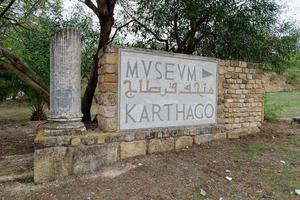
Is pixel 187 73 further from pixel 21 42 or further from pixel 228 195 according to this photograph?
pixel 21 42

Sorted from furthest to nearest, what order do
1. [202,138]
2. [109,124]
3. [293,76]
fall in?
[293,76] < [202,138] < [109,124]

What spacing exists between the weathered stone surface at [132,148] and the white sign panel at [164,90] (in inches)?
9.2

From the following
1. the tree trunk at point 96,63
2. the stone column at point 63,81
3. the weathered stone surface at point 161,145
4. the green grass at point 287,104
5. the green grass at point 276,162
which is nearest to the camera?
the green grass at point 276,162

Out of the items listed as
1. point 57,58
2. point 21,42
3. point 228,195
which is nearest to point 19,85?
point 21,42

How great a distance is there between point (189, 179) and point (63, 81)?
2136 mm

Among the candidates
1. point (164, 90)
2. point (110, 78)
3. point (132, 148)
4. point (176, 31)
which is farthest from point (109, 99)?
point (176, 31)

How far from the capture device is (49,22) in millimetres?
9148

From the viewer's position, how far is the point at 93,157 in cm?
458

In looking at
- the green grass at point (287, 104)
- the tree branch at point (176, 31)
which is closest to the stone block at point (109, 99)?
the tree branch at point (176, 31)

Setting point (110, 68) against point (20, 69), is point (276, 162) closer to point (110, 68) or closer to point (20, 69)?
point (110, 68)

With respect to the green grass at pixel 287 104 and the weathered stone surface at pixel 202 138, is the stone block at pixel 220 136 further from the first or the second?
the green grass at pixel 287 104

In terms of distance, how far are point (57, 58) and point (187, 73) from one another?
7.34ft

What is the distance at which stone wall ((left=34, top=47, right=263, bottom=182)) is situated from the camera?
4.34 m

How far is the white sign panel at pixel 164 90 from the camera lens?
5.02 metres
